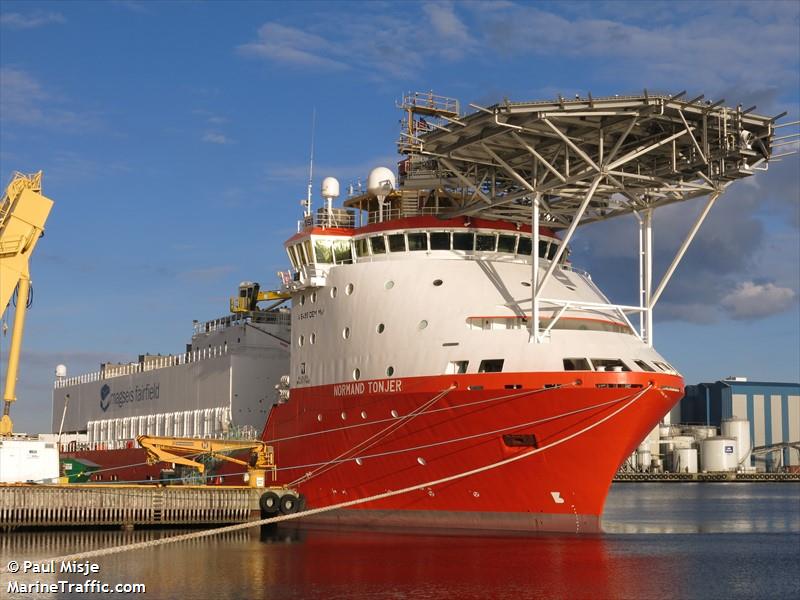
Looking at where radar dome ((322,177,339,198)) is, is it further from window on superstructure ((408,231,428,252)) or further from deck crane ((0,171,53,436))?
deck crane ((0,171,53,436))

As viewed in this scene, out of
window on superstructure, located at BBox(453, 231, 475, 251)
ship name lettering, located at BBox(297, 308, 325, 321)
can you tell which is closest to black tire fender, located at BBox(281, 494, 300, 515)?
ship name lettering, located at BBox(297, 308, 325, 321)

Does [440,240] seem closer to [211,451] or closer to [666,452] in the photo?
[211,451]

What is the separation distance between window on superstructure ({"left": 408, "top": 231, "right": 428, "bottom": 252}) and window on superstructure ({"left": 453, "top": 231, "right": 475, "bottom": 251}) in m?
1.15

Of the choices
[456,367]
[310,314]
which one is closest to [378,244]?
[310,314]

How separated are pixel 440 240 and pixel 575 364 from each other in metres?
8.14

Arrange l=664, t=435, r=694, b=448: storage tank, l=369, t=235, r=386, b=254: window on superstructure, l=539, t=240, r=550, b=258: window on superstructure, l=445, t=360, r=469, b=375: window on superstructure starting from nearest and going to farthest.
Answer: l=445, t=360, r=469, b=375: window on superstructure → l=369, t=235, r=386, b=254: window on superstructure → l=539, t=240, r=550, b=258: window on superstructure → l=664, t=435, r=694, b=448: storage tank

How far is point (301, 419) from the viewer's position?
40.8 m

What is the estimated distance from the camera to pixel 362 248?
4156 centimetres

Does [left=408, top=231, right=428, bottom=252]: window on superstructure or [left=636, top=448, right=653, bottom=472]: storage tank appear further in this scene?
[left=636, top=448, right=653, bottom=472]: storage tank

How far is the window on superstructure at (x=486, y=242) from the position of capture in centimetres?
4006

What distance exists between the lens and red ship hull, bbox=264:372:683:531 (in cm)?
3369

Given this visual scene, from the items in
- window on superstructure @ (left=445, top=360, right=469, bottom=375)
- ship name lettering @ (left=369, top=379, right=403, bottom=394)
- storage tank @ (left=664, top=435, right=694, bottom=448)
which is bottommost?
storage tank @ (left=664, top=435, right=694, bottom=448)

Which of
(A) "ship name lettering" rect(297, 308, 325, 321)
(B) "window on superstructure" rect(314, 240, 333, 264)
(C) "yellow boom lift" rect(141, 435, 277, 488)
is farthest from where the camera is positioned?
(C) "yellow boom lift" rect(141, 435, 277, 488)

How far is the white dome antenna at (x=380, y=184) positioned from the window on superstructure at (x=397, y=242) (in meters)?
1.43
